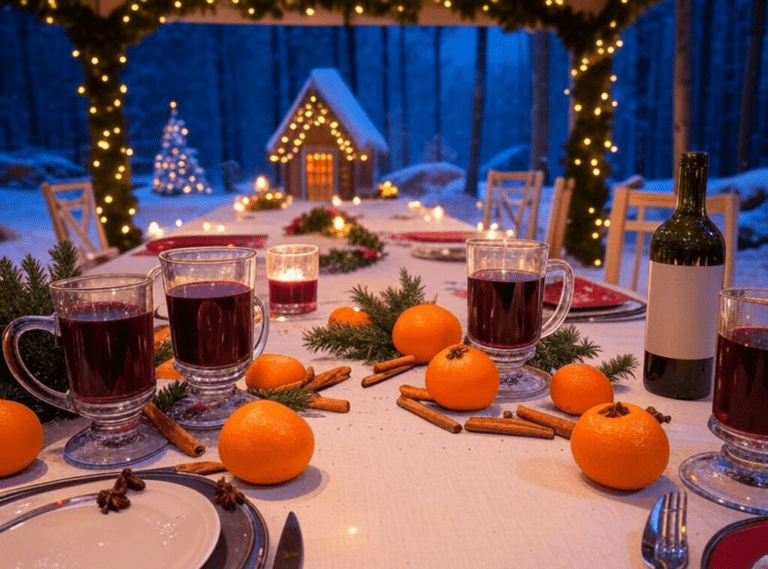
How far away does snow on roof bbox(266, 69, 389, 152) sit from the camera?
240 inches

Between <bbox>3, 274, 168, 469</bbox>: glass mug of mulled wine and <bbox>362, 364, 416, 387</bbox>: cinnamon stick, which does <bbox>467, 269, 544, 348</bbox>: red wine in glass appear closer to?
<bbox>362, 364, 416, 387</bbox>: cinnamon stick

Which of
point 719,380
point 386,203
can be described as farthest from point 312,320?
point 386,203

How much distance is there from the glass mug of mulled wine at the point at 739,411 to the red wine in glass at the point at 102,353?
713mm

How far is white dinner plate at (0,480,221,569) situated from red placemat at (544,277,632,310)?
3.52 feet

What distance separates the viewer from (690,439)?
2.94ft

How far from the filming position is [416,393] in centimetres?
103

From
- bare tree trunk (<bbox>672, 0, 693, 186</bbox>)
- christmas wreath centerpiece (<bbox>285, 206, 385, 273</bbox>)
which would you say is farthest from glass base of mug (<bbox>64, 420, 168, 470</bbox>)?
bare tree trunk (<bbox>672, 0, 693, 186</bbox>)

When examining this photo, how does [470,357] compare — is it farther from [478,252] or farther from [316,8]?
[316,8]

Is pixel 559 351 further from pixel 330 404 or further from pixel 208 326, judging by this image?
pixel 208 326

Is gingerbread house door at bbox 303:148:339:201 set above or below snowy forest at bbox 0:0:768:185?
below

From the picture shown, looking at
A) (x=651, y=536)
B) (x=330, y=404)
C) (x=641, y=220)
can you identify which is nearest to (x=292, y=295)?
(x=330, y=404)

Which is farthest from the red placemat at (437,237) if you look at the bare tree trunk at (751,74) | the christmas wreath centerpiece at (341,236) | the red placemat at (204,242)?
the bare tree trunk at (751,74)

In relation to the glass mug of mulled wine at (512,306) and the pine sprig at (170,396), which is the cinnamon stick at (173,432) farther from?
the glass mug of mulled wine at (512,306)

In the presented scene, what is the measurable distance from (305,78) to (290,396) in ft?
63.6
